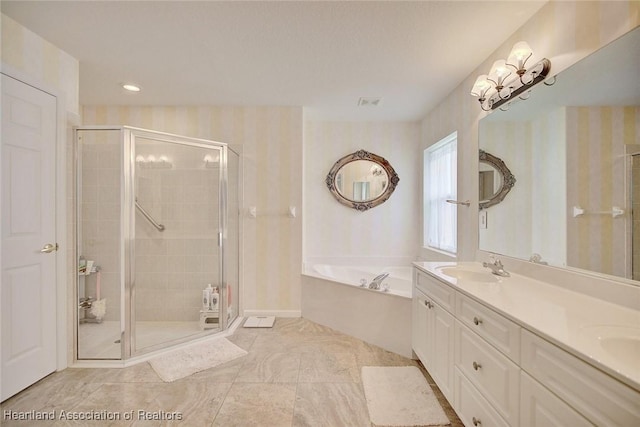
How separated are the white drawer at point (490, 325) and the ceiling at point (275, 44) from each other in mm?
1716

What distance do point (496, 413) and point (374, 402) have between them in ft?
2.62

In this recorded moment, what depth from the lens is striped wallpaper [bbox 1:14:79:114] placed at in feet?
5.99

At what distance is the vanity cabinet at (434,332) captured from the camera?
164cm

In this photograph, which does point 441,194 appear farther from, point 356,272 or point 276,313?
point 276,313

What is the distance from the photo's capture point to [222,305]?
9.37 feet

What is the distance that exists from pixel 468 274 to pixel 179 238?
261 centimetres

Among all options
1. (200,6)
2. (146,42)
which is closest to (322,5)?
(200,6)

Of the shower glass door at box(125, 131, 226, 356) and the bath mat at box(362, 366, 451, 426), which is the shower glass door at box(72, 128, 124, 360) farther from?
the bath mat at box(362, 366, 451, 426)

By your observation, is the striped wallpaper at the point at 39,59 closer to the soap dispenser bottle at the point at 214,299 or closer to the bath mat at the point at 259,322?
the soap dispenser bottle at the point at 214,299

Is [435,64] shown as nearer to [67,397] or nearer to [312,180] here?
[312,180]

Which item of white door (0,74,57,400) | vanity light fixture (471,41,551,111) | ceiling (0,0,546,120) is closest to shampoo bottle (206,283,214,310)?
white door (0,74,57,400)

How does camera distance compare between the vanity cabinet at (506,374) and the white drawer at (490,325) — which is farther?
the white drawer at (490,325)

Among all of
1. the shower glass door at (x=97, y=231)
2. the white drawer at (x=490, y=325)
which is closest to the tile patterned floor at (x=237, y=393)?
the shower glass door at (x=97, y=231)

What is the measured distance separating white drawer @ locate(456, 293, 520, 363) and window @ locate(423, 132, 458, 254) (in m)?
1.58
